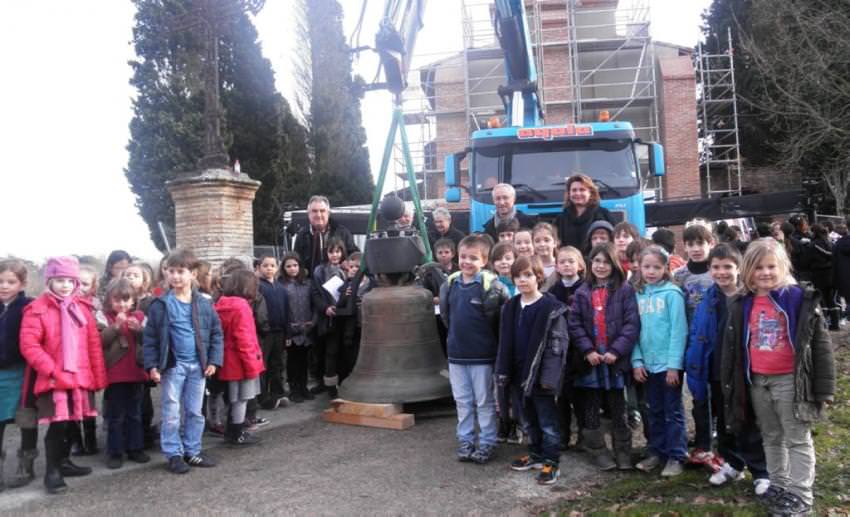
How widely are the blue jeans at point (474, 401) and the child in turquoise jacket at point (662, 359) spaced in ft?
3.24

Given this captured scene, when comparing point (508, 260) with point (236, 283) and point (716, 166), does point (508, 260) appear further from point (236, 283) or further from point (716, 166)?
point (716, 166)

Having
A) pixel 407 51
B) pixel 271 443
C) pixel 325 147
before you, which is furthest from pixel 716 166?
pixel 271 443

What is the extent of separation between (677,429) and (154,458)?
3778 millimetres

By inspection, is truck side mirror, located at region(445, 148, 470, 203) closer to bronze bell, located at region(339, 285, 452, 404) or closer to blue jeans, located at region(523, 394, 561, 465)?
bronze bell, located at region(339, 285, 452, 404)

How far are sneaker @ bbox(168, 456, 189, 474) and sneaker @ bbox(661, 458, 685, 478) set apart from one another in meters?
3.18

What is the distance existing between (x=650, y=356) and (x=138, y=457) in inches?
148

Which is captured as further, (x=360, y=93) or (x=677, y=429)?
(x=360, y=93)

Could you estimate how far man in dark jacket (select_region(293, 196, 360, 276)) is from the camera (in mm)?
7199

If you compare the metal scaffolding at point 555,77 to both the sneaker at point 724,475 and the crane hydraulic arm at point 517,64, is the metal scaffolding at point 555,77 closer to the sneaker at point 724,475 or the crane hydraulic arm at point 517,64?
the crane hydraulic arm at point 517,64

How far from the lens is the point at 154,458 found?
5176 mm

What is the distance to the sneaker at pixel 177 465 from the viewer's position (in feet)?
15.4

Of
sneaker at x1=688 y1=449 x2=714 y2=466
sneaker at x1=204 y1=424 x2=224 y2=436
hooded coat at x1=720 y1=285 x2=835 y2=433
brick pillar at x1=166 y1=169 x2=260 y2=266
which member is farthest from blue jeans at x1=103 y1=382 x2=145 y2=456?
brick pillar at x1=166 y1=169 x2=260 y2=266

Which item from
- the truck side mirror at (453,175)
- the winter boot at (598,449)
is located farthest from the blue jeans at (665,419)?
the truck side mirror at (453,175)

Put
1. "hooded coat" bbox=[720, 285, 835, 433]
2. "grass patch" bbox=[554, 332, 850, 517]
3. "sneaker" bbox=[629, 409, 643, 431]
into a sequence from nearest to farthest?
"hooded coat" bbox=[720, 285, 835, 433]
"grass patch" bbox=[554, 332, 850, 517]
"sneaker" bbox=[629, 409, 643, 431]
